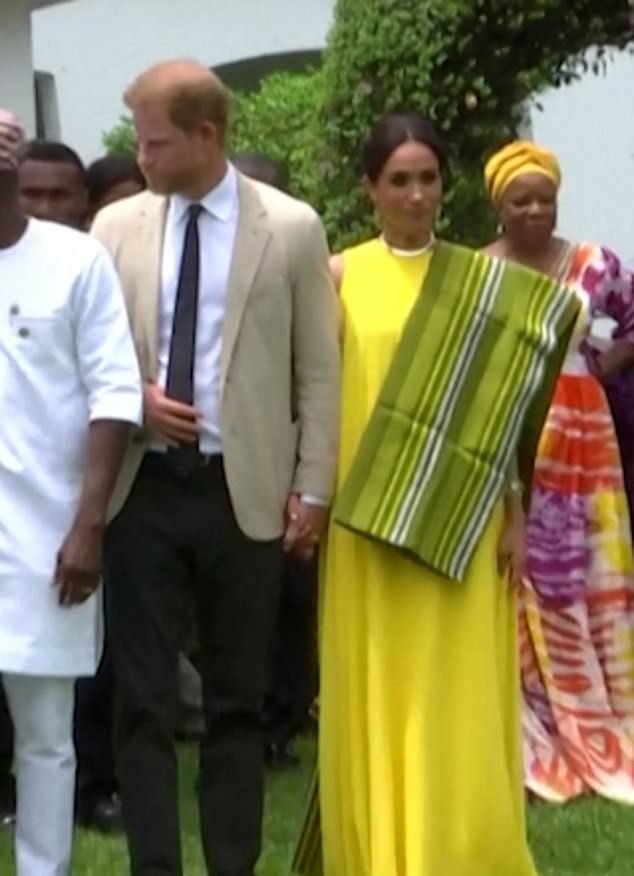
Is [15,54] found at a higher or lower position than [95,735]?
higher

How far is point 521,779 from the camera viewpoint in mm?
5488

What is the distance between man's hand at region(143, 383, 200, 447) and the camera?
5.01 meters

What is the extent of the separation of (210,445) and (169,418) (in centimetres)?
15

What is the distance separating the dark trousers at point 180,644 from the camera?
5.12 metres

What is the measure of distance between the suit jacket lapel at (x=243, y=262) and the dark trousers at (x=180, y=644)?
0.29 metres

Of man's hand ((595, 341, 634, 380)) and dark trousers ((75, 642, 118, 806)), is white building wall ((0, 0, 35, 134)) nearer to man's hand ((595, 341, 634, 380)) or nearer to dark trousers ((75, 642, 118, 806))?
man's hand ((595, 341, 634, 380))

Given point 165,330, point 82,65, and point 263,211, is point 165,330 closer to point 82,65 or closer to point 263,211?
point 263,211

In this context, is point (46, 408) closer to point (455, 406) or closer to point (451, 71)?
point (455, 406)

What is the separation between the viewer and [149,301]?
201 inches

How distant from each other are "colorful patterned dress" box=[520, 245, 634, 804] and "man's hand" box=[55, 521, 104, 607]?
86.3 inches

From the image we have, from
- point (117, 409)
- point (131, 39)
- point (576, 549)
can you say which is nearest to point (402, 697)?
point (117, 409)

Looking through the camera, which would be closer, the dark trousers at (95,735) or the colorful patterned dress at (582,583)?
the dark trousers at (95,735)

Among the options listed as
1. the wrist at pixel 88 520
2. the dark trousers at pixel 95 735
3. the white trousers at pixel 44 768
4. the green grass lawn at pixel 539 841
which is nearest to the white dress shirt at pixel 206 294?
the wrist at pixel 88 520

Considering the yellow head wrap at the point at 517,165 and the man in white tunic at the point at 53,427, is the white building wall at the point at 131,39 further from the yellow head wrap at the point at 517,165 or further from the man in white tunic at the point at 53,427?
the man in white tunic at the point at 53,427
